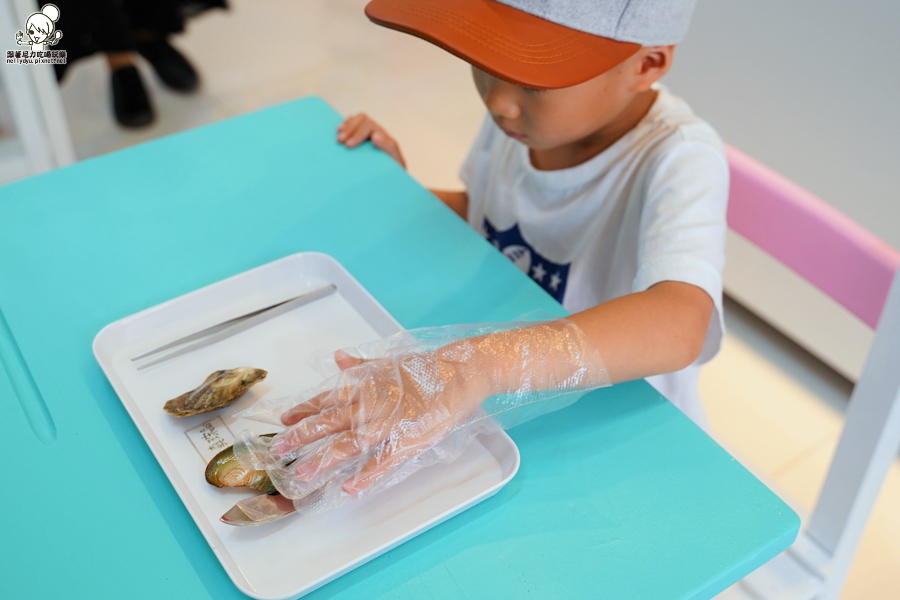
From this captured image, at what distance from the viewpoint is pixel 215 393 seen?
558mm

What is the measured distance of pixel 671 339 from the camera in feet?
2.03

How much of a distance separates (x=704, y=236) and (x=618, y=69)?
0.18m

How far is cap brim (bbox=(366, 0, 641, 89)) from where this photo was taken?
1.95 feet

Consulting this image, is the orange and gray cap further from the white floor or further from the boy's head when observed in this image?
the white floor

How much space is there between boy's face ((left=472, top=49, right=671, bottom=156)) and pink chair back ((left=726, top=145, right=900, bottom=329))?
0.49 ft

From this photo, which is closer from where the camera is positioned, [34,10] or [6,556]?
[6,556]

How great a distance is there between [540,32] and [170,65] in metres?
1.87

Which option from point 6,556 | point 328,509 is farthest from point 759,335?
point 6,556

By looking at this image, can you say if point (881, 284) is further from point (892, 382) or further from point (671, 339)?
point (671, 339)

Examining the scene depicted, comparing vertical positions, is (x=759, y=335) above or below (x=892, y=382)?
below

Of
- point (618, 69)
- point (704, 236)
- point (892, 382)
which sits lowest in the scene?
point (892, 382)

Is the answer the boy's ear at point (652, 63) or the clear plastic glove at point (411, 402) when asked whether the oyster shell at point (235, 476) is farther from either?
the boy's ear at point (652, 63)

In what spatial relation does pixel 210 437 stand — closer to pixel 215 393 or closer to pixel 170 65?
pixel 215 393

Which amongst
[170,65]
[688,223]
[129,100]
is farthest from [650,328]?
[170,65]
